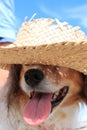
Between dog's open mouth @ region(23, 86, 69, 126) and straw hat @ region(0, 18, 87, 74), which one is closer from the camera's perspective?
straw hat @ region(0, 18, 87, 74)

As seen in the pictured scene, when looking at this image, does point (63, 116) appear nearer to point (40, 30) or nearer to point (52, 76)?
point (52, 76)

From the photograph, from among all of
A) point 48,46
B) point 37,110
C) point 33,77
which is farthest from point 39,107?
point 48,46

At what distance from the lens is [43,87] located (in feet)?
6.42

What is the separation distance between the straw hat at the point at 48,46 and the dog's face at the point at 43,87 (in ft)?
0.18

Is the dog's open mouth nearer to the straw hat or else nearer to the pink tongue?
the pink tongue

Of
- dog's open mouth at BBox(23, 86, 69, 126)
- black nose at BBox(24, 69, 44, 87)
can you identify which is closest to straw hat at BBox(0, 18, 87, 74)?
black nose at BBox(24, 69, 44, 87)

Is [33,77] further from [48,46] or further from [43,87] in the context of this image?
[48,46]

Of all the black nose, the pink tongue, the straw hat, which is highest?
the straw hat

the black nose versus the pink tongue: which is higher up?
the black nose

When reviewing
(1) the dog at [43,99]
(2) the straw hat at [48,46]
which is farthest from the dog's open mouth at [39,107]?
(2) the straw hat at [48,46]

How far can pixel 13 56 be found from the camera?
189cm

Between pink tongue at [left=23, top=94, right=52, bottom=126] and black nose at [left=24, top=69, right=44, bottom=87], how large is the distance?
0.08 meters

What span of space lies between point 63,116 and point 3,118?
27 centimetres

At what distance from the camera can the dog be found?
1.96 metres
